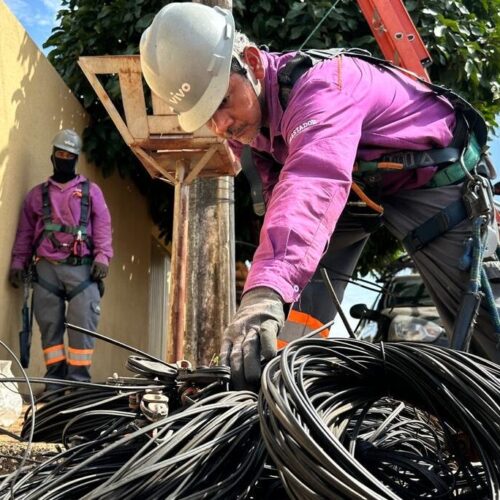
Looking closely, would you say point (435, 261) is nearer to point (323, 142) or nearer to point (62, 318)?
point (323, 142)

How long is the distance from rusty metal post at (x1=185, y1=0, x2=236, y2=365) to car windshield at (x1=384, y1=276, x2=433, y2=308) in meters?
2.26

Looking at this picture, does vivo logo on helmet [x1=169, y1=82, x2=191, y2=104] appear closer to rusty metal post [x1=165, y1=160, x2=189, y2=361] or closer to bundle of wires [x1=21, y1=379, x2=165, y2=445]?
bundle of wires [x1=21, y1=379, x2=165, y2=445]

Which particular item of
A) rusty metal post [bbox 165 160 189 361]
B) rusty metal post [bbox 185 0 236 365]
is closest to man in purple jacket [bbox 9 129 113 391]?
rusty metal post [bbox 165 160 189 361]

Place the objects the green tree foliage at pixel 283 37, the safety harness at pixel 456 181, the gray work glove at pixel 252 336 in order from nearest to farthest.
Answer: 1. the gray work glove at pixel 252 336
2. the safety harness at pixel 456 181
3. the green tree foliage at pixel 283 37

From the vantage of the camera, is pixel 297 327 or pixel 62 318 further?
pixel 62 318

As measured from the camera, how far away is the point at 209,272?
4.85m

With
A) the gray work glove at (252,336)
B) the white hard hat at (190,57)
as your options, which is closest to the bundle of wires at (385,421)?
the gray work glove at (252,336)

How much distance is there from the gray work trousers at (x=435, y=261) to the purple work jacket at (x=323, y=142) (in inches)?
3.3

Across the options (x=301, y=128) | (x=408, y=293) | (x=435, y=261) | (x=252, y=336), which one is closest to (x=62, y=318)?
(x=408, y=293)

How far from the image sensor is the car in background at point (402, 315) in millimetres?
6305

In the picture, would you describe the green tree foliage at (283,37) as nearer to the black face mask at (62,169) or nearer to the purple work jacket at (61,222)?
the black face mask at (62,169)

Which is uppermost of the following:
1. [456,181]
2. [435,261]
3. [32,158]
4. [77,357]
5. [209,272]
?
[32,158]

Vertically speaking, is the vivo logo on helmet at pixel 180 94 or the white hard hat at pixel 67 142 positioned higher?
the white hard hat at pixel 67 142

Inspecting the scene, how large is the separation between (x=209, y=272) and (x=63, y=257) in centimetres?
126
